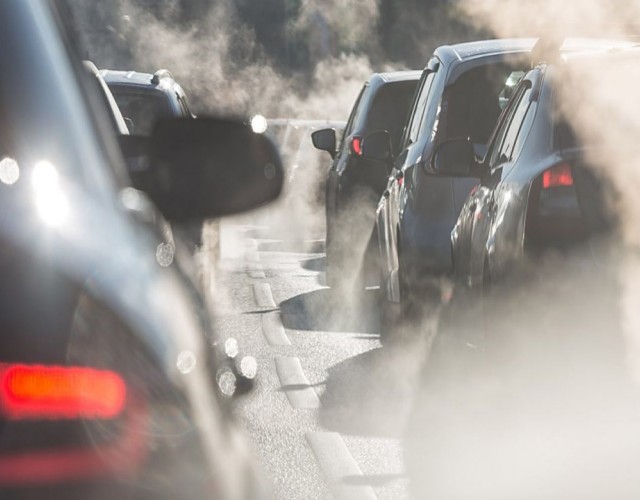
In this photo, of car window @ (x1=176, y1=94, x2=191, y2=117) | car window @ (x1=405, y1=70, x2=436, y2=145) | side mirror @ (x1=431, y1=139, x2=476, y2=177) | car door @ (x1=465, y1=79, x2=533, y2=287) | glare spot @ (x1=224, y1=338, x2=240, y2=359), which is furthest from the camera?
car window @ (x1=176, y1=94, x2=191, y2=117)

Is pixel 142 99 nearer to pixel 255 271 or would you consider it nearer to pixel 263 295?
pixel 263 295

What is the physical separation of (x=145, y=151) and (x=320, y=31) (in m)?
65.1

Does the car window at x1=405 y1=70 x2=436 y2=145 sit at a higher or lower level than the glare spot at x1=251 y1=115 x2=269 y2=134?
higher

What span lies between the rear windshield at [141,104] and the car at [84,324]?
8.77 meters

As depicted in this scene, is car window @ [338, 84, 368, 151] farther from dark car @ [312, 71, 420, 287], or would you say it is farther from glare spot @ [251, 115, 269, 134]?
glare spot @ [251, 115, 269, 134]

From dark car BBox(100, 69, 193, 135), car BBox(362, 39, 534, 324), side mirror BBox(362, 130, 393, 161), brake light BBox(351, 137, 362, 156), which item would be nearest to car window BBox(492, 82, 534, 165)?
car BBox(362, 39, 534, 324)

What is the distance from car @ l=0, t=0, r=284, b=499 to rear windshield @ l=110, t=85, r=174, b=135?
28.8 feet

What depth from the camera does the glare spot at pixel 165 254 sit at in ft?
7.62

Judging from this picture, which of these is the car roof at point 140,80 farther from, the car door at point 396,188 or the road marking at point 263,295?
the road marking at point 263,295

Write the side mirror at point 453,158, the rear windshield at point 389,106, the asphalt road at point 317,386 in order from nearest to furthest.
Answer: the asphalt road at point 317,386 < the side mirror at point 453,158 < the rear windshield at point 389,106

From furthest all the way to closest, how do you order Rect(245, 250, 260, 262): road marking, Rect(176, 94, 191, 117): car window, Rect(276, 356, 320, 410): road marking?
Rect(245, 250, 260, 262): road marking < Rect(176, 94, 191, 117): car window < Rect(276, 356, 320, 410): road marking

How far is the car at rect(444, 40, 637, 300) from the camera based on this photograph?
627 centimetres

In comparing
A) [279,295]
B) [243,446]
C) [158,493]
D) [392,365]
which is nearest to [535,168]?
[392,365]

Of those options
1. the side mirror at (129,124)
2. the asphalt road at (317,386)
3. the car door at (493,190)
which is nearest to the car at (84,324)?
the asphalt road at (317,386)
